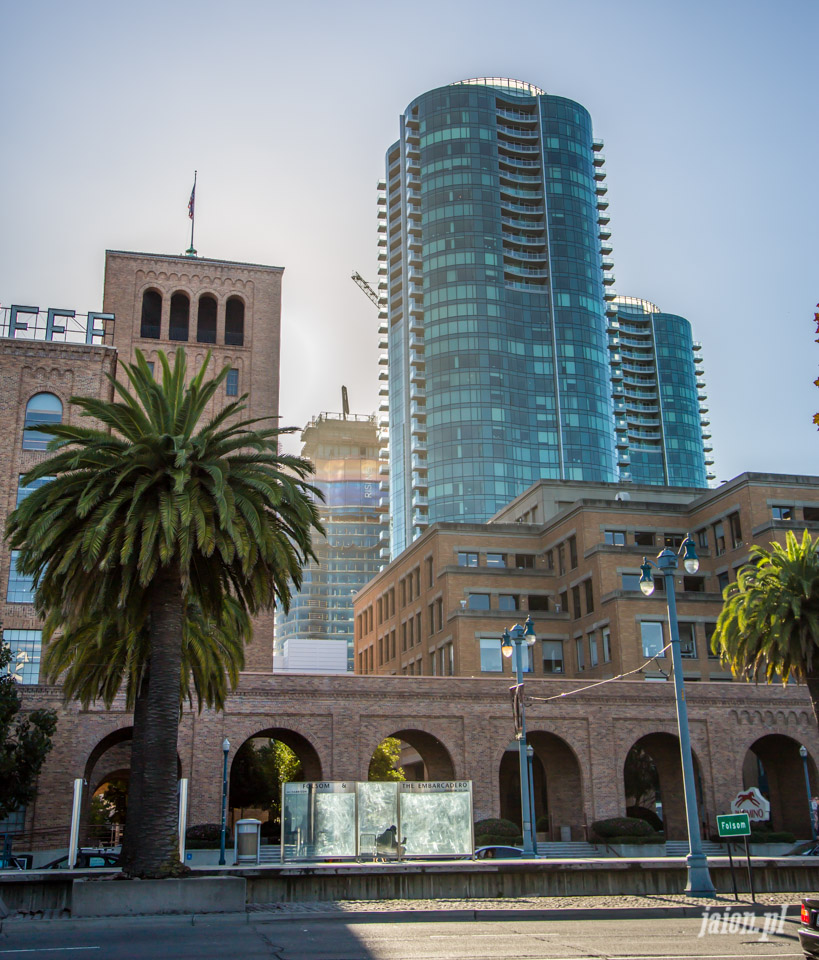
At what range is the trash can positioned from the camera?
3541 cm

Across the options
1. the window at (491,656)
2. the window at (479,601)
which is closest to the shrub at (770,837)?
the window at (491,656)

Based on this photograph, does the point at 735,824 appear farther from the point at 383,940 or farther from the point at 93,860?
the point at 93,860

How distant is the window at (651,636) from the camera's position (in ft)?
206

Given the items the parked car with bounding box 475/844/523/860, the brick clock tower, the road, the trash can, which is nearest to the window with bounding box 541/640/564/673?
the brick clock tower

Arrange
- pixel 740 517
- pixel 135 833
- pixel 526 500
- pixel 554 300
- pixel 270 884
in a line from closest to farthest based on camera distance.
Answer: pixel 135 833 → pixel 270 884 → pixel 740 517 → pixel 526 500 → pixel 554 300

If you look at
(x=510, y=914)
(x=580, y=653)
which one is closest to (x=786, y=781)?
(x=580, y=653)

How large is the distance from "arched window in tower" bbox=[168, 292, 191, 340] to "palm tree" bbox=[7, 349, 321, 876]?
4215 cm

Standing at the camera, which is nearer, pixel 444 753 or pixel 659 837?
pixel 659 837

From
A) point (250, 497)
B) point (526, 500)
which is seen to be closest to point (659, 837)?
point (250, 497)

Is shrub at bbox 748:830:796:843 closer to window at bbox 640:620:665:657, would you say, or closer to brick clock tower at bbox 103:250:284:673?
window at bbox 640:620:665:657

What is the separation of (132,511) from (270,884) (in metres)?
10.1

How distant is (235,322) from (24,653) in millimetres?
27206

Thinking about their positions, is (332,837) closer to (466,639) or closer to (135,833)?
(135,833)

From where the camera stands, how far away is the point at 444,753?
5484 centimetres
